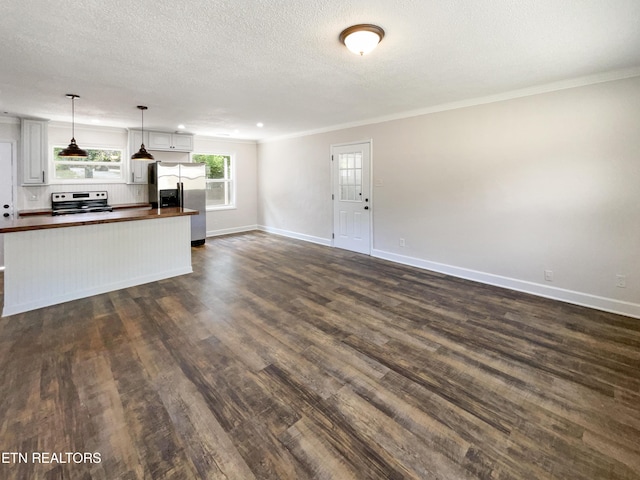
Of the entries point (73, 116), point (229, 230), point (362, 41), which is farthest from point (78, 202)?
point (362, 41)

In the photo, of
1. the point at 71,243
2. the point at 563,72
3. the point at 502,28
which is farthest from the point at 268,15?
the point at 71,243

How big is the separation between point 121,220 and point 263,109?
8.32 ft

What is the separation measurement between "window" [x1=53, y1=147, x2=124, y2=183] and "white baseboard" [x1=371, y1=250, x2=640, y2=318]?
19.4 ft

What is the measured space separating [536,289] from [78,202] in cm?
756

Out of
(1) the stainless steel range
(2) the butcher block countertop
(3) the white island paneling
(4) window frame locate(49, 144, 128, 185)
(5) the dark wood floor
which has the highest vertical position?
(4) window frame locate(49, 144, 128, 185)

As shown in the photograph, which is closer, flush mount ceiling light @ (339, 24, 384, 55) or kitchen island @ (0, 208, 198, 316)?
flush mount ceiling light @ (339, 24, 384, 55)

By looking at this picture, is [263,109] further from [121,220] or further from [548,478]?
[548,478]

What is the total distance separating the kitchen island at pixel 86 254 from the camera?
339cm

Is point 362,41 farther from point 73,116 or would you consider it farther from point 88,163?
point 88,163

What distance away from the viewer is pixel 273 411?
1.93 meters

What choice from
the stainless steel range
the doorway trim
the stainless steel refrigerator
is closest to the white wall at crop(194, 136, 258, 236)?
the stainless steel refrigerator

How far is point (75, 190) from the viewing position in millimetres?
5746

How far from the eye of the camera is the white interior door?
5.76 m

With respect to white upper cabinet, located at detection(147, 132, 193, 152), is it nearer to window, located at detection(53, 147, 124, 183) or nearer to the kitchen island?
window, located at detection(53, 147, 124, 183)
